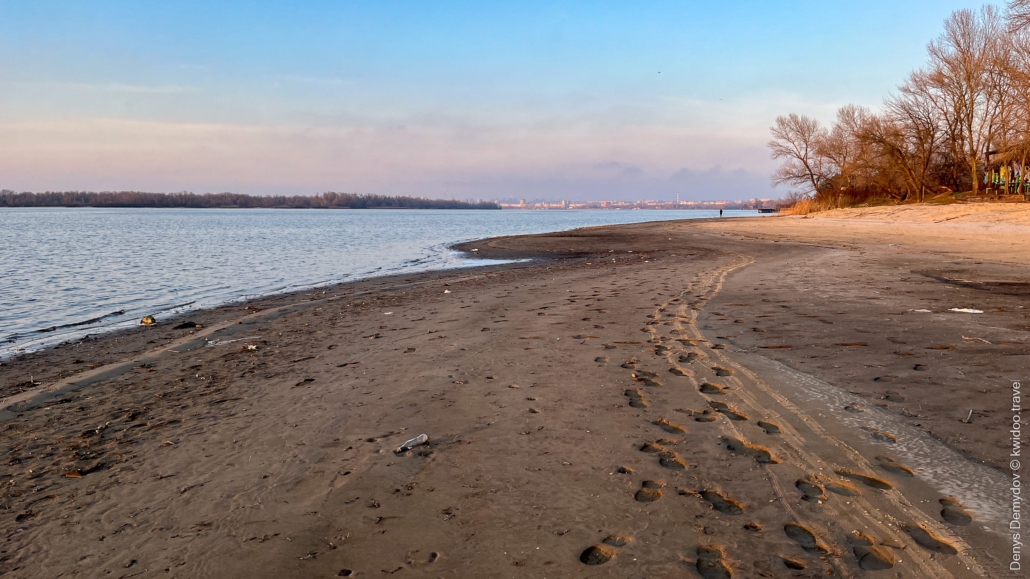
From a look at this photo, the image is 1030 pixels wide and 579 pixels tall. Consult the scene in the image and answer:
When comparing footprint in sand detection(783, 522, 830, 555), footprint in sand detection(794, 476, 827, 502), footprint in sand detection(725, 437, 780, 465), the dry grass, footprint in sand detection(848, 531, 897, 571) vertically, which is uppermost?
the dry grass

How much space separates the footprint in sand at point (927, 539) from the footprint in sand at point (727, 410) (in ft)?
5.23

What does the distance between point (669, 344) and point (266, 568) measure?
199 inches

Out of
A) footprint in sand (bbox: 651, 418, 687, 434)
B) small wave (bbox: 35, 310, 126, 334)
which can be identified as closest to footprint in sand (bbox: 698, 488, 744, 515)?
footprint in sand (bbox: 651, 418, 687, 434)

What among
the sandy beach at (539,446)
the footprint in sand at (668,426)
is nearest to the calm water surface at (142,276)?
the sandy beach at (539,446)

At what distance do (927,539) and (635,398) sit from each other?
96.6 inches

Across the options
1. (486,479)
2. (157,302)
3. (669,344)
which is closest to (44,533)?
(486,479)

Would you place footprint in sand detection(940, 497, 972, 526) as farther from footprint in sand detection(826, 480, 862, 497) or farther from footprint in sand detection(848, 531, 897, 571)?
footprint in sand detection(848, 531, 897, 571)

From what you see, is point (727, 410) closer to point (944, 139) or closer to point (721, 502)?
point (721, 502)

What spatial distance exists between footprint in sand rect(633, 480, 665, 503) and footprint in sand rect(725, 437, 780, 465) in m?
0.70

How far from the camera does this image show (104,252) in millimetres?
28500

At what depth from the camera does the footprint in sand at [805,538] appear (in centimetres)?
275

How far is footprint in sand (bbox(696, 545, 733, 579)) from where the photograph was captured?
2.60 meters

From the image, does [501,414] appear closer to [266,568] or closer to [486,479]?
[486,479]

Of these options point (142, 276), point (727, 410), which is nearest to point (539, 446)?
point (727, 410)
